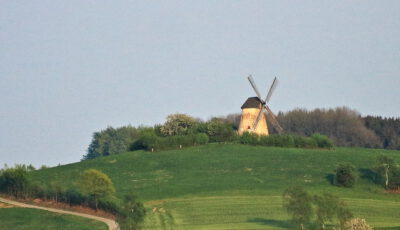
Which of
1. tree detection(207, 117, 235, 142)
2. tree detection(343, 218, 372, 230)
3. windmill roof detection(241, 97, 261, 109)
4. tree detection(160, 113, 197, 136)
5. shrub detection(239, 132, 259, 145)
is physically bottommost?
tree detection(343, 218, 372, 230)

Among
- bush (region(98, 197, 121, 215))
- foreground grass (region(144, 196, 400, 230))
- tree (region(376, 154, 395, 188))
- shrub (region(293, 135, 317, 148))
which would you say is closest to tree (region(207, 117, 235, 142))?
shrub (region(293, 135, 317, 148))

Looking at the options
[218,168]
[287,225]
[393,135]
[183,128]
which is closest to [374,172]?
[218,168]

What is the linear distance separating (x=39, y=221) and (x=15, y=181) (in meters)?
16.3

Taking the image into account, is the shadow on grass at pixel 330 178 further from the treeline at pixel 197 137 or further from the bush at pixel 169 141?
the bush at pixel 169 141

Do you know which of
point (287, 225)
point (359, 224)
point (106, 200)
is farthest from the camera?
point (106, 200)

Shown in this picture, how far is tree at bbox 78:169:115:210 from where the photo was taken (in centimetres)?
9512

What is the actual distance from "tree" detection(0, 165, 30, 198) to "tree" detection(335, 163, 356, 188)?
36310mm

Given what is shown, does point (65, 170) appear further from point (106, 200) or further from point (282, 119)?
point (282, 119)

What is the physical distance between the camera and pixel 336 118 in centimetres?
17188

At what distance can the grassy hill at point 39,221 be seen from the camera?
280 feet

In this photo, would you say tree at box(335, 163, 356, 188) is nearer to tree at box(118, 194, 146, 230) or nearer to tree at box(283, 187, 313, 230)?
tree at box(283, 187, 313, 230)

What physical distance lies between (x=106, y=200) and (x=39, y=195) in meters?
10.7

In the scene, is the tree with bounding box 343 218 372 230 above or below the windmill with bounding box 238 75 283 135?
below

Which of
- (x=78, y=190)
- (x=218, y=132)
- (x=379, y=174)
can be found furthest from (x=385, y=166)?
(x=78, y=190)
